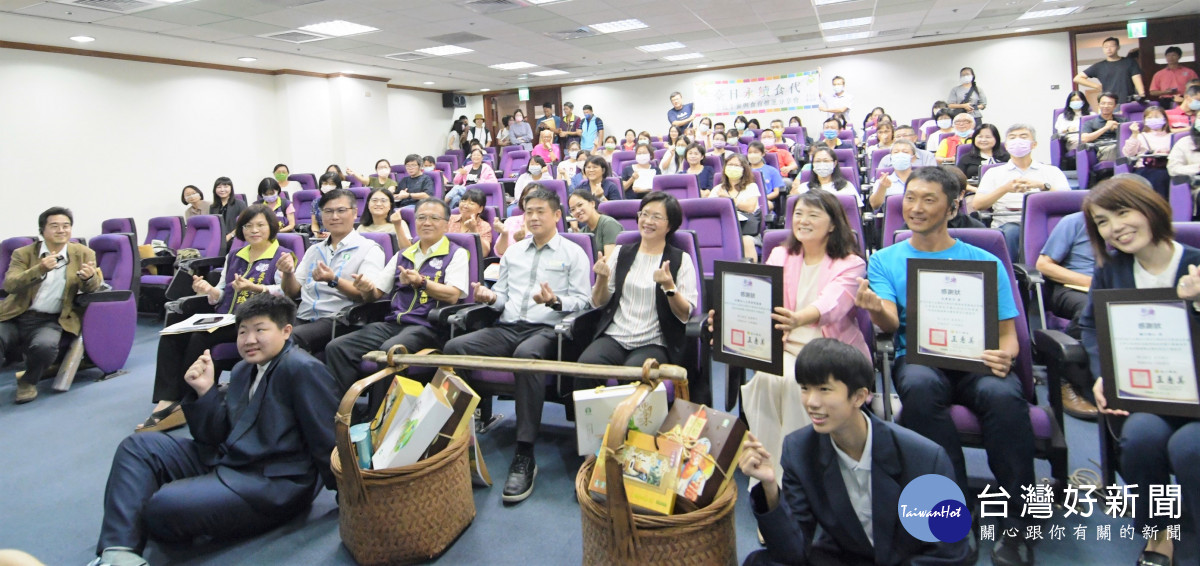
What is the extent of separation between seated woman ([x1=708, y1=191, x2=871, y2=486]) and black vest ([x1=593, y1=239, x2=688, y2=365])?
31cm

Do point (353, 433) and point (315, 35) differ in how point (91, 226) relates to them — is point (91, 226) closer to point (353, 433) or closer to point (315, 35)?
→ point (315, 35)

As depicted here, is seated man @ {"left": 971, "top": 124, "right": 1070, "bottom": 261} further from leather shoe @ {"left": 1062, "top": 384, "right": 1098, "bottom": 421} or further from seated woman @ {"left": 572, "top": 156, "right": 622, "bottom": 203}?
seated woman @ {"left": 572, "top": 156, "right": 622, "bottom": 203}

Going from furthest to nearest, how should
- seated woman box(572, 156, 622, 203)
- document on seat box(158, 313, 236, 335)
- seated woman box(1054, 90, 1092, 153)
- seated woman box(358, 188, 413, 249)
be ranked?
seated woman box(1054, 90, 1092, 153) < seated woman box(572, 156, 622, 203) < seated woman box(358, 188, 413, 249) < document on seat box(158, 313, 236, 335)

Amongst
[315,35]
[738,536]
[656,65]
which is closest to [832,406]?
[738,536]

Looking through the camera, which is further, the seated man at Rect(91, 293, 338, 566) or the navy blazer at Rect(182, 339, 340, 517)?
the navy blazer at Rect(182, 339, 340, 517)

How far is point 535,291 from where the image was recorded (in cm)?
296

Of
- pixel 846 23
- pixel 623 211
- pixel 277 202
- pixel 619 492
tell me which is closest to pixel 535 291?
pixel 623 211

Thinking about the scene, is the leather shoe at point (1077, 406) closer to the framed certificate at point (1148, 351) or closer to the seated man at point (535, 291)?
the framed certificate at point (1148, 351)

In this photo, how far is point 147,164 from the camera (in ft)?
29.7

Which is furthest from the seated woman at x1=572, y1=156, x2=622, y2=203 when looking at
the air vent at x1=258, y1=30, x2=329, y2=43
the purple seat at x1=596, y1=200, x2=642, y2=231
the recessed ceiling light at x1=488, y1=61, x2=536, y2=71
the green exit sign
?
the green exit sign

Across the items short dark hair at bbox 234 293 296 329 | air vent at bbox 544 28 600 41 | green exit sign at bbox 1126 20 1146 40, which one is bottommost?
short dark hair at bbox 234 293 296 329

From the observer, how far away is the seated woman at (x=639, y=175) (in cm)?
640

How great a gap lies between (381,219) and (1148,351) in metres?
3.98

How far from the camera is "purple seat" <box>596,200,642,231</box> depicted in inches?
168
